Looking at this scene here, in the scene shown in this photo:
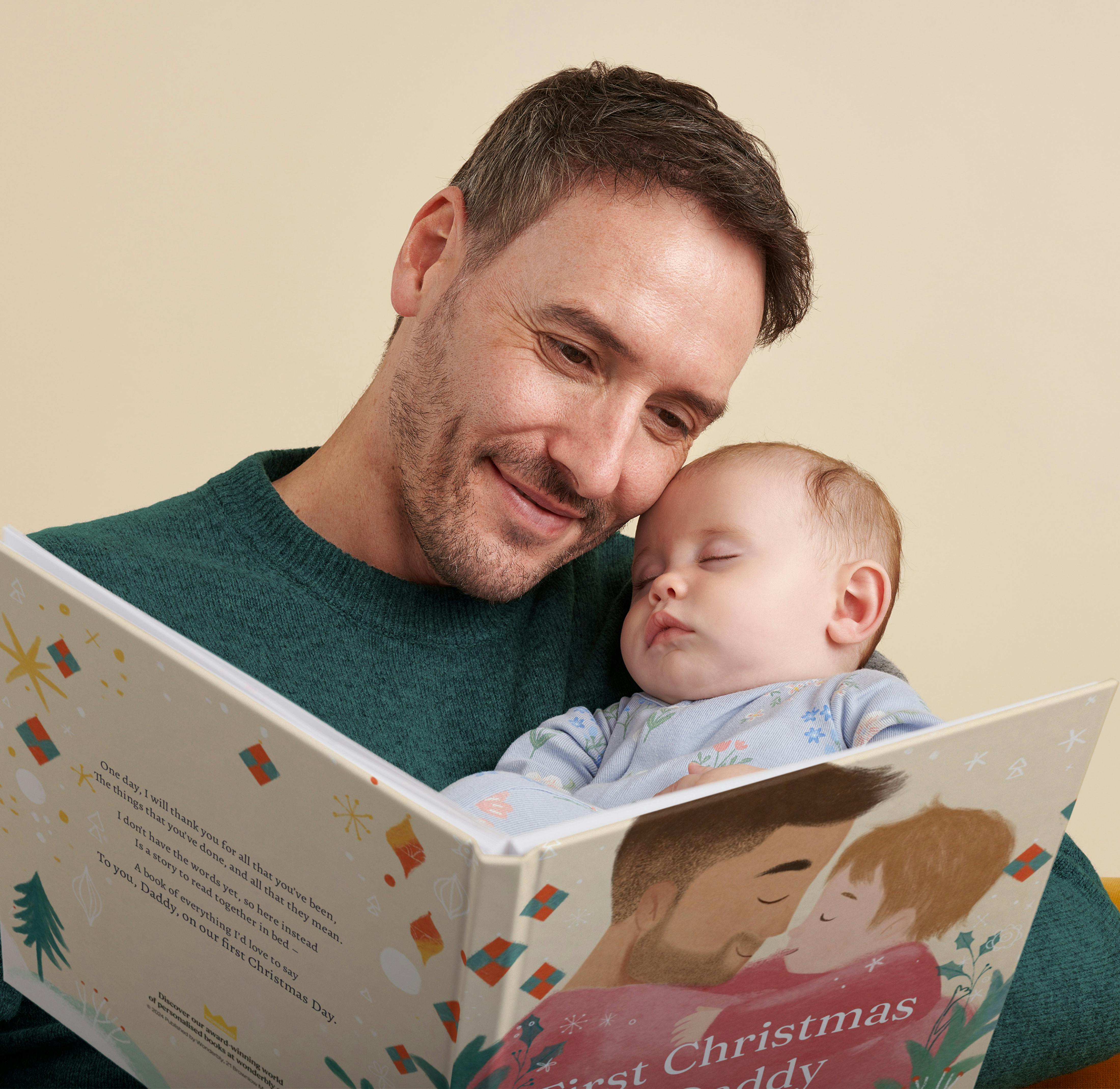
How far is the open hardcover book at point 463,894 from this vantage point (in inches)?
26.9

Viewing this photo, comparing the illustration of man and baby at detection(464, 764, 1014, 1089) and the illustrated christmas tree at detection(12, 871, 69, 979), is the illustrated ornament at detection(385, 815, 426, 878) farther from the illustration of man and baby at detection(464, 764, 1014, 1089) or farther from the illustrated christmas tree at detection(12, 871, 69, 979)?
the illustrated christmas tree at detection(12, 871, 69, 979)

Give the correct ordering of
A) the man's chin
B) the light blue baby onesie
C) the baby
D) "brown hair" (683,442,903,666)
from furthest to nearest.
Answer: "brown hair" (683,442,903,666)
the man's chin
the baby
the light blue baby onesie

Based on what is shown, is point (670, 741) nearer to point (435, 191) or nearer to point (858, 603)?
point (858, 603)

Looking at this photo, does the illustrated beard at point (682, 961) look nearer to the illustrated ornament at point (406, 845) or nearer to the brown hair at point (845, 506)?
the illustrated ornament at point (406, 845)

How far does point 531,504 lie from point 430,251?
1.28 ft

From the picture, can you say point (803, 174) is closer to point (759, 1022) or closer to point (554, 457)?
point (554, 457)

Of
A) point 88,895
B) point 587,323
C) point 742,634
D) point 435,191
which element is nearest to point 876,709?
point 742,634

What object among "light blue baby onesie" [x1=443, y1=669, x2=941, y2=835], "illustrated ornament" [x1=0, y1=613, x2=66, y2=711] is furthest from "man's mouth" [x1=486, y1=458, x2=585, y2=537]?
"illustrated ornament" [x1=0, y1=613, x2=66, y2=711]

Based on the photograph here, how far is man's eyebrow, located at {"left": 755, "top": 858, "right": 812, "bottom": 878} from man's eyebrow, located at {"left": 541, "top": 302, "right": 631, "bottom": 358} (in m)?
0.64

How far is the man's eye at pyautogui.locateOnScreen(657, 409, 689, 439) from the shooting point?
4.46 feet

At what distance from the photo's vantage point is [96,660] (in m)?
0.82

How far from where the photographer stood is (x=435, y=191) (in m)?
2.75

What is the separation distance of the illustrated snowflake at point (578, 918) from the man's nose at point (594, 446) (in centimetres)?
64

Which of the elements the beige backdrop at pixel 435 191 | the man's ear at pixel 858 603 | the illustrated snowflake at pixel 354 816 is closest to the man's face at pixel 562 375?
the man's ear at pixel 858 603
